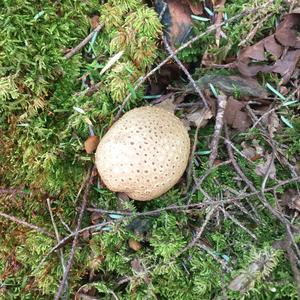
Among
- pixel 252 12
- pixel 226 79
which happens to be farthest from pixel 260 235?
pixel 252 12

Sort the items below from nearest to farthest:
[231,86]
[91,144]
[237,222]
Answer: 1. [237,222]
2. [91,144]
3. [231,86]

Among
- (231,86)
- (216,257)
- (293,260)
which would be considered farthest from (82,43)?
(293,260)

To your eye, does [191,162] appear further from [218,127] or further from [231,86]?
[231,86]

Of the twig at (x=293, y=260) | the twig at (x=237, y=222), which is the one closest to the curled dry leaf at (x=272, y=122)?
the twig at (x=237, y=222)

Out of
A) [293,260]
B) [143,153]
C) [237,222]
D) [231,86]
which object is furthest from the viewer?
[231,86]

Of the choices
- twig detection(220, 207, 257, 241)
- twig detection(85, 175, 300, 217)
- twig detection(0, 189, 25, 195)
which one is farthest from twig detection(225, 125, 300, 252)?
twig detection(0, 189, 25, 195)

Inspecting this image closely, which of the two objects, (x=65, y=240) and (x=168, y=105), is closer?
(x=65, y=240)

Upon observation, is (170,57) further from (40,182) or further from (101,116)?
(40,182)
